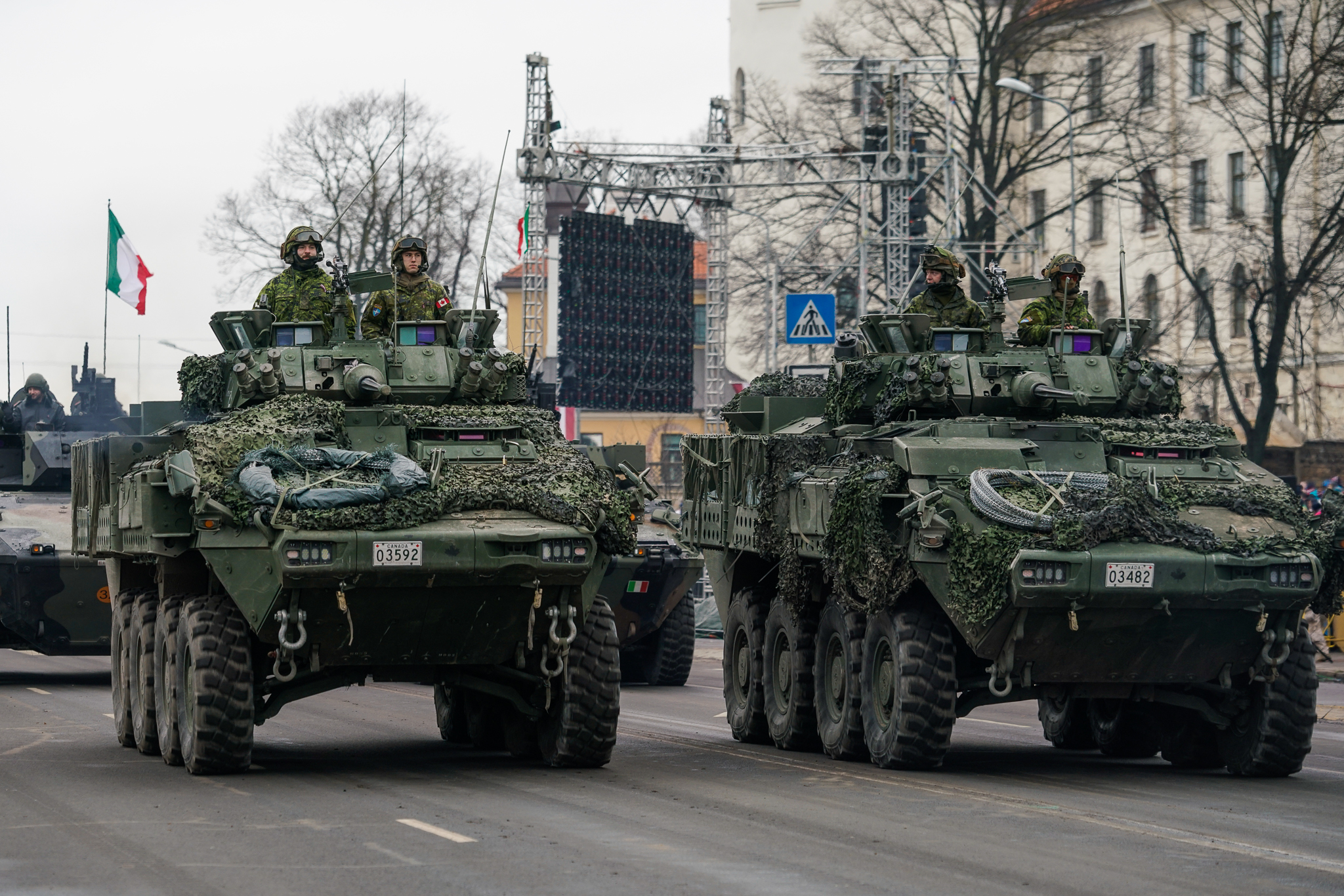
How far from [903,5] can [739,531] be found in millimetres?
27906

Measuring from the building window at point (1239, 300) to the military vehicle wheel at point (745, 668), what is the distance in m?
18.2

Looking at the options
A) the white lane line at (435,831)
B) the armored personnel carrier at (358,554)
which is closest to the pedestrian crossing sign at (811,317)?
the armored personnel carrier at (358,554)

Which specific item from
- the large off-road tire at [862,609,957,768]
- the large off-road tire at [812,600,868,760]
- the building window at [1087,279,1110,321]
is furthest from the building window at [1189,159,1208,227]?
the large off-road tire at [862,609,957,768]

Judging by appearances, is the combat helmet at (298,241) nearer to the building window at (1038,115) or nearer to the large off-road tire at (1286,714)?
the large off-road tire at (1286,714)

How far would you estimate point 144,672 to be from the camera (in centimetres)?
1519

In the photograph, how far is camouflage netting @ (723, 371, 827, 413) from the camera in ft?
60.1

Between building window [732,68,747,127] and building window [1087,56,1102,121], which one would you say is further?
building window [732,68,747,127]

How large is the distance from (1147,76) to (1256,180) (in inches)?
238

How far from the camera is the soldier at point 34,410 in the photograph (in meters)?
24.8

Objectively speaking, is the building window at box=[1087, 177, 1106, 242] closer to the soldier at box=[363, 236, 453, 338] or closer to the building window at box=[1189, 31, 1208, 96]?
the building window at box=[1189, 31, 1208, 96]

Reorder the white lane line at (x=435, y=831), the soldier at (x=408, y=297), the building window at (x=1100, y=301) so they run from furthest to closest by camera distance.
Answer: the building window at (x=1100, y=301) → the soldier at (x=408, y=297) → the white lane line at (x=435, y=831)

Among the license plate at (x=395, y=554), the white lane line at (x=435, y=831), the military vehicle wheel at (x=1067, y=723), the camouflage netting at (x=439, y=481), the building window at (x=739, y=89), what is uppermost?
the building window at (x=739, y=89)

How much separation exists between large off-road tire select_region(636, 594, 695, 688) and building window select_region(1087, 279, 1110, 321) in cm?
2847

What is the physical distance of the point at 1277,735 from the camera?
14.0 m
